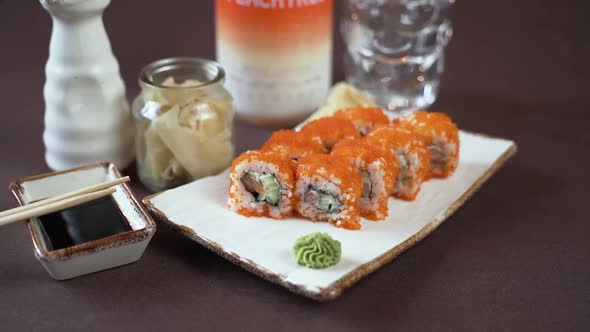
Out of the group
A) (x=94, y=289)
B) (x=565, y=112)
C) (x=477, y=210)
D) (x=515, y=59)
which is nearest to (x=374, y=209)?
(x=477, y=210)

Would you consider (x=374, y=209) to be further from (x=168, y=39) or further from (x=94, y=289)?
(x=168, y=39)

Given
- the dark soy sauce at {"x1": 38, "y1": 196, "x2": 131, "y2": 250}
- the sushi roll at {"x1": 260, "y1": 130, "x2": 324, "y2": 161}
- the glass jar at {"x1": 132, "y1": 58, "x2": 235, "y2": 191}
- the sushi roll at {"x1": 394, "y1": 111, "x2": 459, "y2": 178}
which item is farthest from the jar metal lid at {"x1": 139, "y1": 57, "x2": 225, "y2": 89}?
the sushi roll at {"x1": 394, "y1": 111, "x2": 459, "y2": 178}

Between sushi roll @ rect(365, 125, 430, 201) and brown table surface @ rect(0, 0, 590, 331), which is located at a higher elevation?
sushi roll @ rect(365, 125, 430, 201)

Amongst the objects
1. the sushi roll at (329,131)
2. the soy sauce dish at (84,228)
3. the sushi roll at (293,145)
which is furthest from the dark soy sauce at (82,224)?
the sushi roll at (329,131)

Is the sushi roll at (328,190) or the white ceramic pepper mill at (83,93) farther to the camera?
the white ceramic pepper mill at (83,93)

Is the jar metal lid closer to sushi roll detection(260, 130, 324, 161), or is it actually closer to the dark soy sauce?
sushi roll detection(260, 130, 324, 161)

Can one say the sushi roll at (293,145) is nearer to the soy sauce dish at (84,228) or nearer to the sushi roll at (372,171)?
the sushi roll at (372,171)

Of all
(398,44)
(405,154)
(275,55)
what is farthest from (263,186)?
(398,44)
